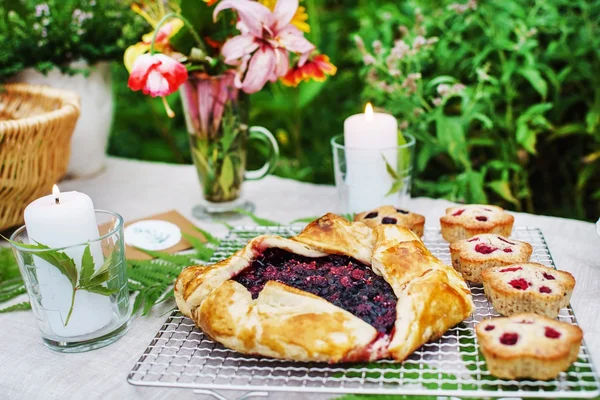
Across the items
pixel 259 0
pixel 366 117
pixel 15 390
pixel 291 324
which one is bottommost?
pixel 15 390

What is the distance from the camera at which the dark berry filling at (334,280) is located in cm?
93

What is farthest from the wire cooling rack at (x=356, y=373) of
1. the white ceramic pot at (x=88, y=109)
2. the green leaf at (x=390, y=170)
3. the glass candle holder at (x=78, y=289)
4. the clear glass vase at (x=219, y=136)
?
the white ceramic pot at (x=88, y=109)

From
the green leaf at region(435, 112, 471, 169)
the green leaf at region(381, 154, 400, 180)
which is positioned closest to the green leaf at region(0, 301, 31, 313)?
the green leaf at region(381, 154, 400, 180)

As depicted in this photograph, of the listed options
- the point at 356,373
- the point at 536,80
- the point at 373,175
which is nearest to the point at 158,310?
the point at 356,373

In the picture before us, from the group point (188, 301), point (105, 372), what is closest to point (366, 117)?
point (188, 301)

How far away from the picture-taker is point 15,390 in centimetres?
97

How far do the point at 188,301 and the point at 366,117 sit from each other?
634mm

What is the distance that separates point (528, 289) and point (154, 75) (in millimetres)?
811

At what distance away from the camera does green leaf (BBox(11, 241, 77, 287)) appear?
3.05 ft

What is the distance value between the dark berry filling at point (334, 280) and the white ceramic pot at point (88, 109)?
0.98 meters

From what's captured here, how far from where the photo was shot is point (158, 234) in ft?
4.80

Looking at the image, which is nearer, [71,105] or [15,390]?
[15,390]

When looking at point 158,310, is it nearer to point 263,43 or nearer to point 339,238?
point 339,238

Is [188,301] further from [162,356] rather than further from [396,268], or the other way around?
[396,268]
